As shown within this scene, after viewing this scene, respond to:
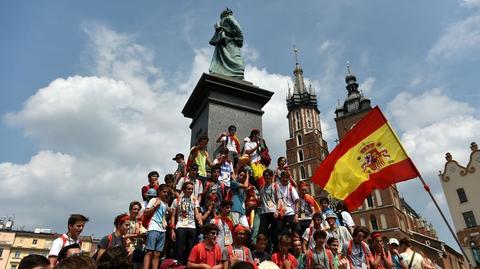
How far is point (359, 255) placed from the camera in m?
5.88

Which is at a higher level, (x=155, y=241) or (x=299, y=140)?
(x=299, y=140)

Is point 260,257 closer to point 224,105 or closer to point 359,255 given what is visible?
point 359,255

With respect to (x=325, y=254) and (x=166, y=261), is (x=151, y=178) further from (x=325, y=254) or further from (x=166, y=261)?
(x=325, y=254)

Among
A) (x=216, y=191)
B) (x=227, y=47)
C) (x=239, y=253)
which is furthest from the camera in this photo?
(x=227, y=47)

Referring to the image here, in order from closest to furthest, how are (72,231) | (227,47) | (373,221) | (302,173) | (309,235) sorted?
(72,231)
(309,235)
(227,47)
(373,221)
(302,173)

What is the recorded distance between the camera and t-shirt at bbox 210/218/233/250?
5516 mm

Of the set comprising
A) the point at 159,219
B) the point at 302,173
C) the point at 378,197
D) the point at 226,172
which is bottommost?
the point at 159,219

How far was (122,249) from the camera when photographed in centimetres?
324

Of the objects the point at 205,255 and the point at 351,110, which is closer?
the point at 205,255

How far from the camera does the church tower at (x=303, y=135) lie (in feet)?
213

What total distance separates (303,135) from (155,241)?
6659 centimetres

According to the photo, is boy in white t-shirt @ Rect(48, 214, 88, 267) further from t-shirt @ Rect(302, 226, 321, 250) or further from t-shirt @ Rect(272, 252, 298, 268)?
t-shirt @ Rect(302, 226, 321, 250)

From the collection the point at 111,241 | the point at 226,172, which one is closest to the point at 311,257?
the point at 226,172

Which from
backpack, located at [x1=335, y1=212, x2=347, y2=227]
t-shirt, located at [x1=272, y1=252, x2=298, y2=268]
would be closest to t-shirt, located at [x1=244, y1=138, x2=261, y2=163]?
backpack, located at [x1=335, y1=212, x2=347, y2=227]
